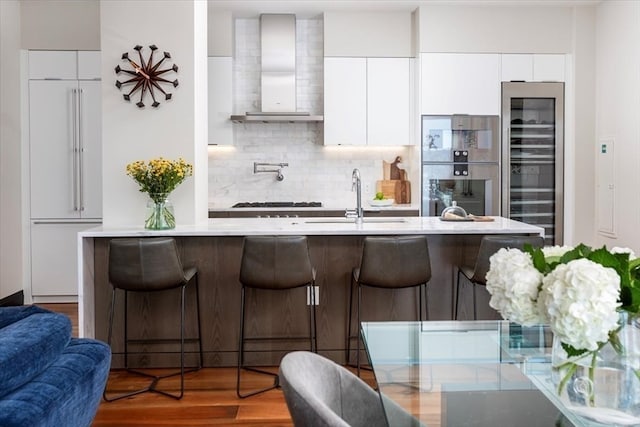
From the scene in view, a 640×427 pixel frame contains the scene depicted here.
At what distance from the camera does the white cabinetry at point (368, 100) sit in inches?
244

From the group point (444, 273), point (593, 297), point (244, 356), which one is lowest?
point (244, 356)

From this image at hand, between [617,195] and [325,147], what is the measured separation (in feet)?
10.0

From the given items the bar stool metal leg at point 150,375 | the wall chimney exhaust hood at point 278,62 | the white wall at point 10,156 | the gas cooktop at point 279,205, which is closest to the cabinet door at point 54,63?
the white wall at point 10,156

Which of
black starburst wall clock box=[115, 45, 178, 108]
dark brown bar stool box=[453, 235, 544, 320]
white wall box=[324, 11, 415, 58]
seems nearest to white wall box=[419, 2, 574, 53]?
white wall box=[324, 11, 415, 58]

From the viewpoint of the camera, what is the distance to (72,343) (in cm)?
213

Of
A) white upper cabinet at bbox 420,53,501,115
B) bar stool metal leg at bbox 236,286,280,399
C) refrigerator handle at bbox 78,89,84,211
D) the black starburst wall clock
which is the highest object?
white upper cabinet at bbox 420,53,501,115

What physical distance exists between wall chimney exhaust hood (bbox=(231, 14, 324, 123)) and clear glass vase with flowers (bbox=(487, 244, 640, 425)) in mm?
4973

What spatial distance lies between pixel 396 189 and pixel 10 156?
400 centimetres

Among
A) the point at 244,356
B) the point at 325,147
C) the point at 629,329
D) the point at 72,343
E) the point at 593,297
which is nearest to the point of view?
the point at 593,297

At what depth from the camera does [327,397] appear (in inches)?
68.2

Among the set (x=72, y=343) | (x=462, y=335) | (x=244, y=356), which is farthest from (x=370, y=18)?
(x=72, y=343)

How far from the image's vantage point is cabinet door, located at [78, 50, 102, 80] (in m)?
5.83

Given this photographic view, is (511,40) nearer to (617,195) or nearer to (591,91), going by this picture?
(591,91)

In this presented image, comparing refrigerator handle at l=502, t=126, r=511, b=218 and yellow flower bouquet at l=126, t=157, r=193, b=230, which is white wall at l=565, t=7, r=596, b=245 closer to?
refrigerator handle at l=502, t=126, r=511, b=218
